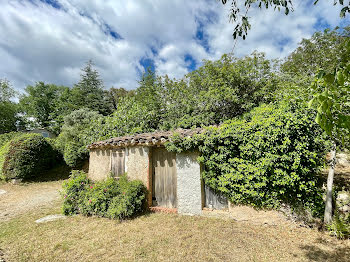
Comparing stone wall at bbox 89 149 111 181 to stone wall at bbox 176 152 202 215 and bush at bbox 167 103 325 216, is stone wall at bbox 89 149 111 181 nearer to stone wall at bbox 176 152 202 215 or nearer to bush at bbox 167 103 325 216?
stone wall at bbox 176 152 202 215

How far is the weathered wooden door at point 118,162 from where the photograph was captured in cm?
826

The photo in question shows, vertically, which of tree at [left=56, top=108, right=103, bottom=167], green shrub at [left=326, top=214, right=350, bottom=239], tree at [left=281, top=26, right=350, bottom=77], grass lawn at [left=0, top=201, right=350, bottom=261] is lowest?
grass lawn at [left=0, top=201, right=350, bottom=261]

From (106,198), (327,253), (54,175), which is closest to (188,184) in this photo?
(106,198)

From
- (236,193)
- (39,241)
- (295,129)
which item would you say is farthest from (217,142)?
(39,241)

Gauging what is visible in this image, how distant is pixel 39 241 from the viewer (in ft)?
17.0

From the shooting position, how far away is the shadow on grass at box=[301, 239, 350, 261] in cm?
397

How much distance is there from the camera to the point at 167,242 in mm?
4840

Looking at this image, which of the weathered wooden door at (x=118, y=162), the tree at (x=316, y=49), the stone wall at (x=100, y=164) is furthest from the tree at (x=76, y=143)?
the tree at (x=316, y=49)

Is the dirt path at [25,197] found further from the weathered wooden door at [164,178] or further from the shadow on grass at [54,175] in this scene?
the weathered wooden door at [164,178]

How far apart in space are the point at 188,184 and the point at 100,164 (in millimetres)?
5227

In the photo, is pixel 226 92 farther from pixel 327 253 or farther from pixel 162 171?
pixel 327 253

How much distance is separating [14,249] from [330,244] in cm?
867

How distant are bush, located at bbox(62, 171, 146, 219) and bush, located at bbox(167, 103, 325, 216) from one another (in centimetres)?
302

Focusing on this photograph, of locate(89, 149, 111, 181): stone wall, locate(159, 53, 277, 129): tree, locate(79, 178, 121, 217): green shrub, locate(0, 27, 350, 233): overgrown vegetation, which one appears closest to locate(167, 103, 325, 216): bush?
locate(0, 27, 350, 233): overgrown vegetation
